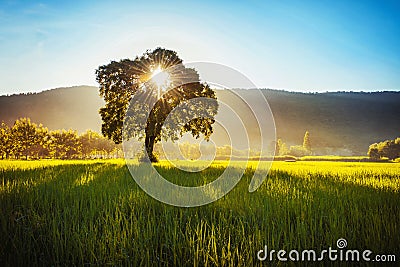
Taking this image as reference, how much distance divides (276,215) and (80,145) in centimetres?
8369

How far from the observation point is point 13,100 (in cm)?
17525

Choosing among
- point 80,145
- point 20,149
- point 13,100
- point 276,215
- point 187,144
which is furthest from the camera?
point 13,100

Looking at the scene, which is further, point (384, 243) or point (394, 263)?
point (384, 243)

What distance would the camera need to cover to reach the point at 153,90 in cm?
2052

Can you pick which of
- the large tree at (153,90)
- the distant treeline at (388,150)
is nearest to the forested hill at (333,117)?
the distant treeline at (388,150)

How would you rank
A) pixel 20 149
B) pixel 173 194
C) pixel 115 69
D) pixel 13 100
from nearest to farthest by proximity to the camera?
pixel 173 194
pixel 115 69
pixel 20 149
pixel 13 100

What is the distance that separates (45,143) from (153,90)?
60287 mm

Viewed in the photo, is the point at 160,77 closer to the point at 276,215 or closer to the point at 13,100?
the point at 276,215

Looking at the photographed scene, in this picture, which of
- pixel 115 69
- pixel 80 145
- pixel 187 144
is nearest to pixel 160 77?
pixel 115 69

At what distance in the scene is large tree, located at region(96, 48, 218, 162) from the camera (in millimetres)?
20438

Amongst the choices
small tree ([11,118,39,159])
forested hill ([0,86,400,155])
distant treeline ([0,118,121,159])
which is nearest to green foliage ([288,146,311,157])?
forested hill ([0,86,400,155])

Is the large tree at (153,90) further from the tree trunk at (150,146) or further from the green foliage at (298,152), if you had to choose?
the green foliage at (298,152)

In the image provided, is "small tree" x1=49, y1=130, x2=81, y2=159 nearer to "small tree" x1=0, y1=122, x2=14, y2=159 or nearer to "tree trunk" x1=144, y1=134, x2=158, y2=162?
"small tree" x1=0, y1=122, x2=14, y2=159

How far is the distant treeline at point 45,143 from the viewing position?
61.4 m
